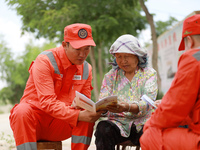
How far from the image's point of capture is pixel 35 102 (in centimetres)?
313

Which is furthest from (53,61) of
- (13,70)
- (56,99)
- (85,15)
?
(13,70)

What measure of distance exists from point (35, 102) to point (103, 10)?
6329 millimetres

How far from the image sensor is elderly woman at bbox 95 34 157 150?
2848mm

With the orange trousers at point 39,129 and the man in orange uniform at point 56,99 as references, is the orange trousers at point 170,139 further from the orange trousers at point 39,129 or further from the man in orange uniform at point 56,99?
the orange trousers at point 39,129

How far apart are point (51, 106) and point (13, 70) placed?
31.0 meters

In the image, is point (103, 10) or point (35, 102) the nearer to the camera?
point (35, 102)

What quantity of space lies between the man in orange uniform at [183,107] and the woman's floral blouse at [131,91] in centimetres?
70

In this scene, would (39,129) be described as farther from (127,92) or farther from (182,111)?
(182,111)

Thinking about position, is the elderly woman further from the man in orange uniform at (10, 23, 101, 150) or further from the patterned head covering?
the man in orange uniform at (10, 23, 101, 150)

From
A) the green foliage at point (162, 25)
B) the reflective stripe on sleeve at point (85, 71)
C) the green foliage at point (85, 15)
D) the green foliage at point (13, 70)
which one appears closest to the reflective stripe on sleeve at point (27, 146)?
the reflective stripe on sleeve at point (85, 71)

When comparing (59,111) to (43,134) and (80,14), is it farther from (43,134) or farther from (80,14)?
(80,14)

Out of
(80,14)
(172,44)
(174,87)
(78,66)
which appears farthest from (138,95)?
(172,44)

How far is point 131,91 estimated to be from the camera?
10.1 feet

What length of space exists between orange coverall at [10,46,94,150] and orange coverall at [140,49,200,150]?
3.48 feet
